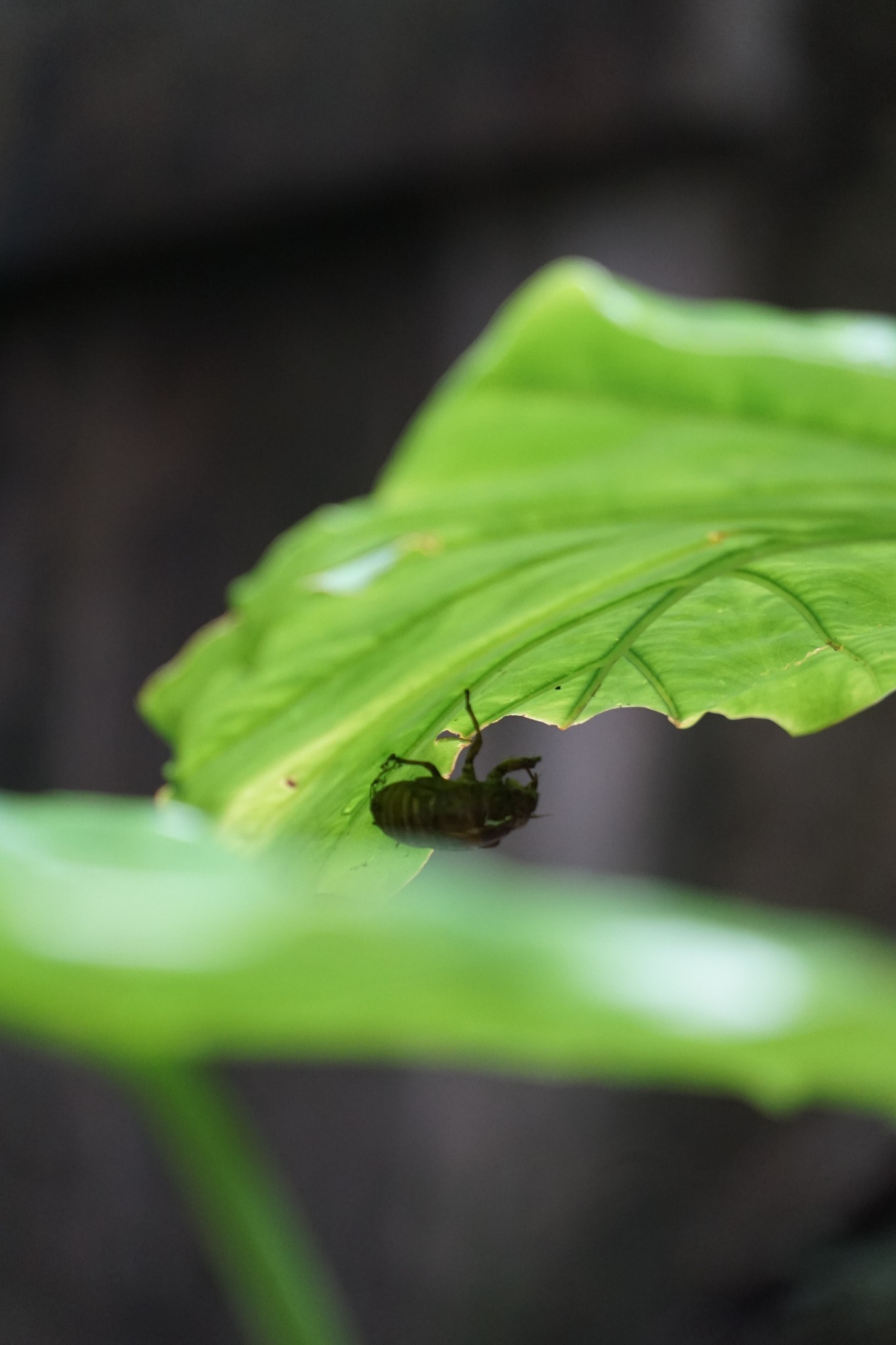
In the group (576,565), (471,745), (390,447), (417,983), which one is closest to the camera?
(417,983)

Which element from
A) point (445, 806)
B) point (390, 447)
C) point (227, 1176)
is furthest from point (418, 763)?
point (390, 447)

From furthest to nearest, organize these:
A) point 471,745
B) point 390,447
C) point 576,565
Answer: point 390,447 < point 471,745 < point 576,565

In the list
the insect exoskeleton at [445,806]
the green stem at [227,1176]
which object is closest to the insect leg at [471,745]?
the insect exoskeleton at [445,806]

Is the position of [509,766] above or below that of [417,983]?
below

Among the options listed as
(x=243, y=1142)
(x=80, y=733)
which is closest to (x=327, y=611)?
(x=243, y=1142)

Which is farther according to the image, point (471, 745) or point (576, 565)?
point (471, 745)

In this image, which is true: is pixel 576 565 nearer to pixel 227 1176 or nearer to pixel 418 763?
pixel 418 763

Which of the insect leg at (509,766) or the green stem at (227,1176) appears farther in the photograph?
the insect leg at (509,766)

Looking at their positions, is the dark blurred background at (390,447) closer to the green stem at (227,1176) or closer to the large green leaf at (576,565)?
the large green leaf at (576,565)
